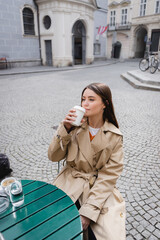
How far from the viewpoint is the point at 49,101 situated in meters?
7.32

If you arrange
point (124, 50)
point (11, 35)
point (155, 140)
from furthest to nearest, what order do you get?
1. point (124, 50)
2. point (11, 35)
3. point (155, 140)

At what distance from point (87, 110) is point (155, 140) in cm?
309

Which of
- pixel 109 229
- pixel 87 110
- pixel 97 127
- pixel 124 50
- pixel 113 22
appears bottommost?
pixel 109 229

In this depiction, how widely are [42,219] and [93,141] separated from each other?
29.8 inches

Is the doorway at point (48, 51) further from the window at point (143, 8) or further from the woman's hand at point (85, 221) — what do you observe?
the woman's hand at point (85, 221)

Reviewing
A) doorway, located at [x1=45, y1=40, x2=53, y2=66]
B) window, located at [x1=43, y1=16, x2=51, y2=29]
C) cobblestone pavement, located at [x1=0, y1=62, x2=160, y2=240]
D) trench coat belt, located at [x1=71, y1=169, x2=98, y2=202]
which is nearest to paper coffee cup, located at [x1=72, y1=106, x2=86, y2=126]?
trench coat belt, located at [x1=71, y1=169, x2=98, y2=202]

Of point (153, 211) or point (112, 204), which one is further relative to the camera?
point (153, 211)

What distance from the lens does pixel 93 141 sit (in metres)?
1.71

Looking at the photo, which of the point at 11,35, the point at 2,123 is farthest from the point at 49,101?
the point at 11,35

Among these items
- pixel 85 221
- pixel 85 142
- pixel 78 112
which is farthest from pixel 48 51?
pixel 85 221

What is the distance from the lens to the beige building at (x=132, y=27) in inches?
1177

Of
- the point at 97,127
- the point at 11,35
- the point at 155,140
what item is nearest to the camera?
the point at 97,127

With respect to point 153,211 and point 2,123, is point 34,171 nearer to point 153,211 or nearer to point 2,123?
point 153,211

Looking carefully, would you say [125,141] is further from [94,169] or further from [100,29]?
[100,29]
